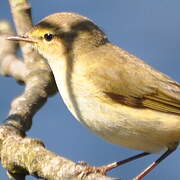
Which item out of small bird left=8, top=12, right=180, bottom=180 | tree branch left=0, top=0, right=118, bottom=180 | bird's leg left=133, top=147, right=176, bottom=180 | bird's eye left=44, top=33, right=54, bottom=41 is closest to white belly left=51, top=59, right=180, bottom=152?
small bird left=8, top=12, right=180, bottom=180

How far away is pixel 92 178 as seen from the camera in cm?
340

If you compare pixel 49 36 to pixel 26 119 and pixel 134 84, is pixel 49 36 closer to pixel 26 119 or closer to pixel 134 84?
pixel 26 119

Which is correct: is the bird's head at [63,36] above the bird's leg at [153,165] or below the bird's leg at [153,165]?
above

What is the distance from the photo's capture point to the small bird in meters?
4.11

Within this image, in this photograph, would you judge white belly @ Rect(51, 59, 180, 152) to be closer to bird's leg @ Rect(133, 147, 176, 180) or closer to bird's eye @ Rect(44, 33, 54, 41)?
bird's leg @ Rect(133, 147, 176, 180)

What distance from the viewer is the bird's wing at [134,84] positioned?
14.1ft

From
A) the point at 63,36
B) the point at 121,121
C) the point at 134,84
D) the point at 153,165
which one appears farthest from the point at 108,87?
the point at 153,165

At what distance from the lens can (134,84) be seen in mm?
4387

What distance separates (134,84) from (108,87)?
226 millimetres

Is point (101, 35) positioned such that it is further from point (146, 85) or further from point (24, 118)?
point (24, 118)

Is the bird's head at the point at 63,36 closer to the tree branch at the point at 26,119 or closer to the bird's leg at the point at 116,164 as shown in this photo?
the tree branch at the point at 26,119

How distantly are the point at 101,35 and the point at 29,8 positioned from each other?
95 cm

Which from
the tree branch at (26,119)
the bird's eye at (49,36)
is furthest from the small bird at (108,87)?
the tree branch at (26,119)

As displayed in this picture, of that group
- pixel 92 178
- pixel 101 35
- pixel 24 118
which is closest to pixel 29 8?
pixel 101 35
